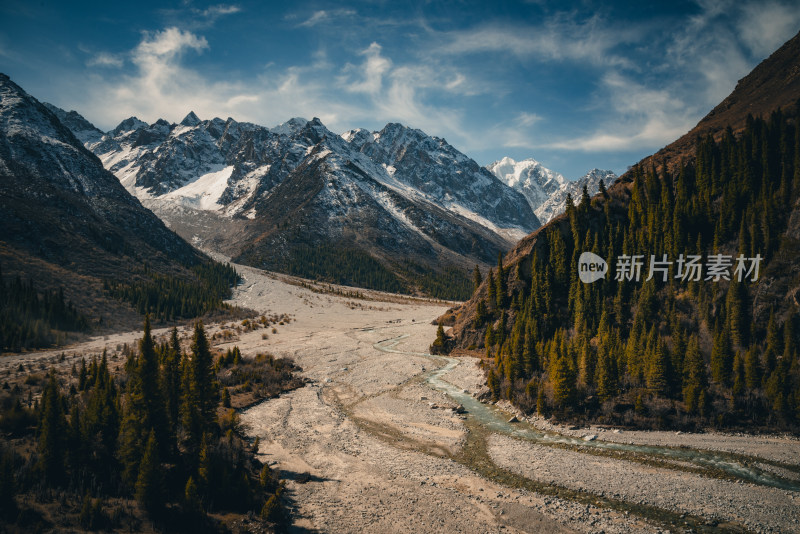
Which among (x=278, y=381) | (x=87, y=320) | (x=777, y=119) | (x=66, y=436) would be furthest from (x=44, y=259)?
(x=777, y=119)

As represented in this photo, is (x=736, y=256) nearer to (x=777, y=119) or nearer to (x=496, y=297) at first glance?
(x=777, y=119)

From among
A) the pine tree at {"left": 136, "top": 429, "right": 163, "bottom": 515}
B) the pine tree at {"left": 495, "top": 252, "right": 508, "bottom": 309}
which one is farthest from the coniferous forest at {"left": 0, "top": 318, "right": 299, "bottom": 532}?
the pine tree at {"left": 495, "top": 252, "right": 508, "bottom": 309}

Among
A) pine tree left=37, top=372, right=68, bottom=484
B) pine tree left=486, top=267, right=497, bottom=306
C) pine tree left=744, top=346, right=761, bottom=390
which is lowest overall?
pine tree left=37, top=372, right=68, bottom=484

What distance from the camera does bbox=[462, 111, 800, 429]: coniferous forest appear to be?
3972 centimetres

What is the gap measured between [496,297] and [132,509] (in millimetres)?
58617

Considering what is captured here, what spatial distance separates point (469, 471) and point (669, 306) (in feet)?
125

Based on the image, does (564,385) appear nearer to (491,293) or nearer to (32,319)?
(491,293)

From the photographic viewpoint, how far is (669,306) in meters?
52.5

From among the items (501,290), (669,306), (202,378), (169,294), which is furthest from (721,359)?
(169,294)

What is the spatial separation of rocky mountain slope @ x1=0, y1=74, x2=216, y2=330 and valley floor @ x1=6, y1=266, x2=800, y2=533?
5509 centimetres

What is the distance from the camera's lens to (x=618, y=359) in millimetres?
45281

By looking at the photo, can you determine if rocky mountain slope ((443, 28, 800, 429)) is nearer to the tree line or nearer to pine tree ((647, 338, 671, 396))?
pine tree ((647, 338, 671, 396))

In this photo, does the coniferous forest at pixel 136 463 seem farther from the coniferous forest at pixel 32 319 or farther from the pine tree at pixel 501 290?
the pine tree at pixel 501 290

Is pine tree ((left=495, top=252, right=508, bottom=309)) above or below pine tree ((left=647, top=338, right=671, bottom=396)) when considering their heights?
above
